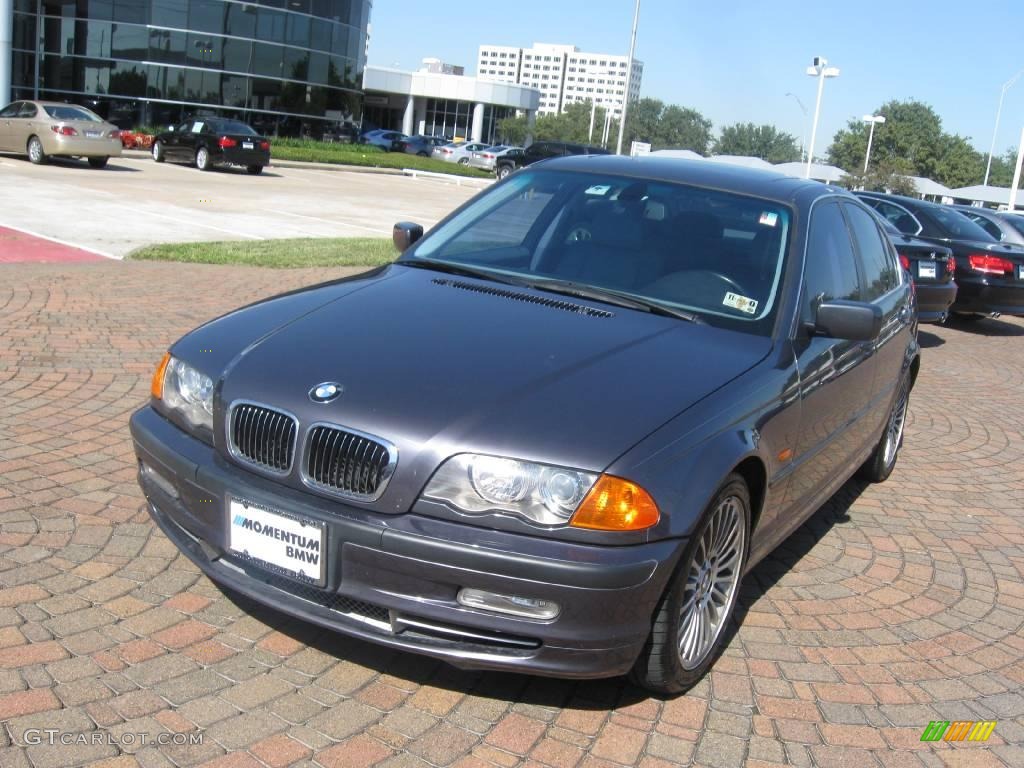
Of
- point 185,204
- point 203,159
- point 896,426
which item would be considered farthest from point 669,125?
point 896,426

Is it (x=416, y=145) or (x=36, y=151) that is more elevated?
(x=416, y=145)

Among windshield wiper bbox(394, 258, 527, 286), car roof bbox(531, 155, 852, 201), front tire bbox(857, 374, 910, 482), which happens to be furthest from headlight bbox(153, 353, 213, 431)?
front tire bbox(857, 374, 910, 482)

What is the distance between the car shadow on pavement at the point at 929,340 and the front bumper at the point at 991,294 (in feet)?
2.38

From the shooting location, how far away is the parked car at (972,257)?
13688mm

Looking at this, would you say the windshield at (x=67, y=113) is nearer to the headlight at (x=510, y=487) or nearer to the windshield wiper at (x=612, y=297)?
the windshield wiper at (x=612, y=297)

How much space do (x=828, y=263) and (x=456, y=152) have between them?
5245 centimetres

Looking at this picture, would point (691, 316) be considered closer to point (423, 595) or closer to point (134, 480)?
point (423, 595)

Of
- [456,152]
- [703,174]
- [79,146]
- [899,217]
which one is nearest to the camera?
[703,174]

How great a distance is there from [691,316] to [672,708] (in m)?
1.49

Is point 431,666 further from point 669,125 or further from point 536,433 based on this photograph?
point 669,125

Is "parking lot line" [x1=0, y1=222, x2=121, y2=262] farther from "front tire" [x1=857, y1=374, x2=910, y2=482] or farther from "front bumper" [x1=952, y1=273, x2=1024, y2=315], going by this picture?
"front bumper" [x1=952, y1=273, x2=1024, y2=315]

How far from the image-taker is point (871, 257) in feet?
18.2

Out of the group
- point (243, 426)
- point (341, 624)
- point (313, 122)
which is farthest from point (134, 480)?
point (313, 122)

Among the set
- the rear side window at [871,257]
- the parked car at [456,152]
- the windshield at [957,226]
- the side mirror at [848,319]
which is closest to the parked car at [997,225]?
the windshield at [957,226]
